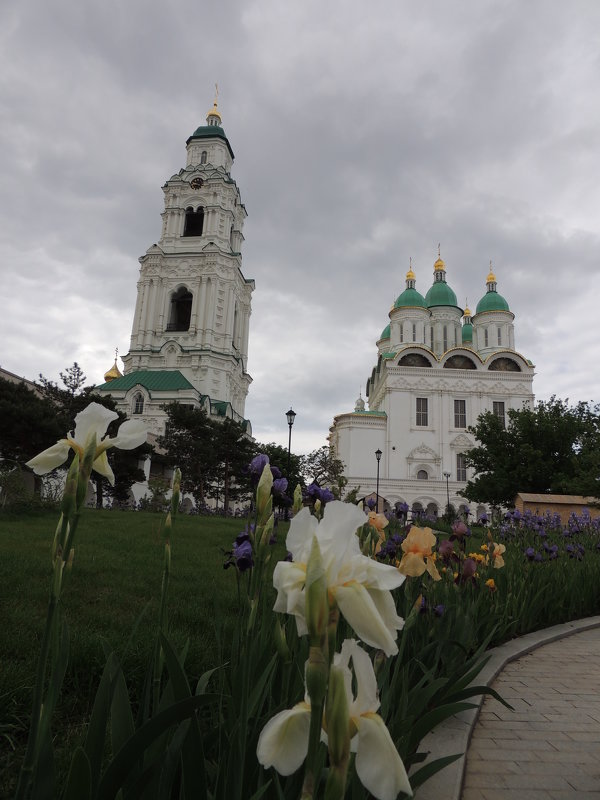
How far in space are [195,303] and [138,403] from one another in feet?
32.7

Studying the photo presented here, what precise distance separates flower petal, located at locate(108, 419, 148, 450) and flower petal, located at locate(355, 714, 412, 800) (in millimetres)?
911

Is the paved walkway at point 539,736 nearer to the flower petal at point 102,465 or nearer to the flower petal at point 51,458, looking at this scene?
the flower petal at point 102,465

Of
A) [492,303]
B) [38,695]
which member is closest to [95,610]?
[38,695]

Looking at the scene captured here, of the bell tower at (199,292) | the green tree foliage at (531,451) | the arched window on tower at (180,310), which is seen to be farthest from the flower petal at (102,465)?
the arched window on tower at (180,310)

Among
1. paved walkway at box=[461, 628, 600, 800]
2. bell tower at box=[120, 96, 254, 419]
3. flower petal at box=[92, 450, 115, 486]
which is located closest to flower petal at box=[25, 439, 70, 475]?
flower petal at box=[92, 450, 115, 486]

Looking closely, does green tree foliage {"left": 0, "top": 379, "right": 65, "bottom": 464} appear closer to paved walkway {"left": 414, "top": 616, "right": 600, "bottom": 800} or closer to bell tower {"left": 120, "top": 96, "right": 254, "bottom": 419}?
paved walkway {"left": 414, "top": 616, "right": 600, "bottom": 800}

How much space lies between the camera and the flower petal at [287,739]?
90 centimetres

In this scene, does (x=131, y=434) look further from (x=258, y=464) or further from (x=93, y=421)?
(x=258, y=464)

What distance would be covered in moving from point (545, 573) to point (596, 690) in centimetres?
238

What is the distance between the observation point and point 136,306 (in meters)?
46.4

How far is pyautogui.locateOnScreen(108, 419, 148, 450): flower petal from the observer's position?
151 cm

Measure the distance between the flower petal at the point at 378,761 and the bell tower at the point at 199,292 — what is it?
1596 inches

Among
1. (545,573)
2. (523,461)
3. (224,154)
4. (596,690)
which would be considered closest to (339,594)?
(596,690)

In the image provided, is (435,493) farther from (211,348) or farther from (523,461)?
(211,348)
